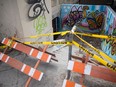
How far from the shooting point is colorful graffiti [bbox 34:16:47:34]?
6.09 metres

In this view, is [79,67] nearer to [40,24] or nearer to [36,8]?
[36,8]

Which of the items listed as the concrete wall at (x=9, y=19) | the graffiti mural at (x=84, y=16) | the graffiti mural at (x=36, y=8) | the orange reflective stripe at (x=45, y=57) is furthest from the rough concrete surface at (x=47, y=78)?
the graffiti mural at (x=84, y=16)

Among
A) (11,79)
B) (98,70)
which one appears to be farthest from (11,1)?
(98,70)

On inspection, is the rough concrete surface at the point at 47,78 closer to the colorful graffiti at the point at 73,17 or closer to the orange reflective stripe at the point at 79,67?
the orange reflective stripe at the point at 79,67

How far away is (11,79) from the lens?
13.7ft

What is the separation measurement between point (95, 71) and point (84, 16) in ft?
25.2

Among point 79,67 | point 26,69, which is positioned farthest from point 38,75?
point 79,67


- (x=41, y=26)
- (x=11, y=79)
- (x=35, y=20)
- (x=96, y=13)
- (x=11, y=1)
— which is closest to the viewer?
(x=11, y=79)

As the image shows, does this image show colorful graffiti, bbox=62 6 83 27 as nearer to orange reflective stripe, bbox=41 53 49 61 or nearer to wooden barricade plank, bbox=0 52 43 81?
wooden barricade plank, bbox=0 52 43 81

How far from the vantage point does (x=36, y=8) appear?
19.2 ft

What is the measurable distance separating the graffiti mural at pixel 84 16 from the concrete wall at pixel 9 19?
5.97 metres

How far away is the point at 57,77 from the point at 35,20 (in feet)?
9.36

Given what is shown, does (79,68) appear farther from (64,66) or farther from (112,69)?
(64,66)

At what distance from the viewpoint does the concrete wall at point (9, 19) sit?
4.89 metres
